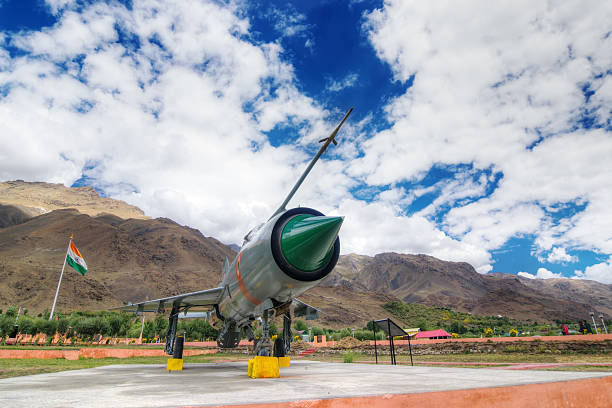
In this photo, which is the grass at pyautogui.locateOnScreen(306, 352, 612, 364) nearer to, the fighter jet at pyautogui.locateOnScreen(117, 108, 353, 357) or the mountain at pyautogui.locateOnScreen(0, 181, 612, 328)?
the fighter jet at pyautogui.locateOnScreen(117, 108, 353, 357)

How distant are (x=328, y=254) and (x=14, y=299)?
122895mm

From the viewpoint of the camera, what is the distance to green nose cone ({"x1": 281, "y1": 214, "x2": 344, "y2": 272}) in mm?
6543

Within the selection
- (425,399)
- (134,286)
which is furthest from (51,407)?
(134,286)

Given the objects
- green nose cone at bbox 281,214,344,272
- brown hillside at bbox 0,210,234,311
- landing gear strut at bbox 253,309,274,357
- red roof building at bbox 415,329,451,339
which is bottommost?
red roof building at bbox 415,329,451,339

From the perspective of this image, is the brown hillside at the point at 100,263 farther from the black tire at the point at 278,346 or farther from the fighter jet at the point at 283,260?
the fighter jet at the point at 283,260

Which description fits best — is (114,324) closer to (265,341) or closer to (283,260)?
(265,341)

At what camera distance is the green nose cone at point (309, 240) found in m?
6.54

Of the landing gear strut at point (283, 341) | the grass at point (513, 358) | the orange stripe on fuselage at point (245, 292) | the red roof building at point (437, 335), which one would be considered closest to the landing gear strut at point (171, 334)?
the landing gear strut at point (283, 341)

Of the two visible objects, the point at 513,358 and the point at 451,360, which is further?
the point at 451,360

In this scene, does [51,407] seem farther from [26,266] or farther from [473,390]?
[26,266]

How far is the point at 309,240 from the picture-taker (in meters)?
6.68

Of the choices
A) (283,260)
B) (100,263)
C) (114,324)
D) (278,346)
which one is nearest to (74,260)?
(114,324)

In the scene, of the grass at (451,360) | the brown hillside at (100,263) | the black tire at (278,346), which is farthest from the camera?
the brown hillside at (100,263)

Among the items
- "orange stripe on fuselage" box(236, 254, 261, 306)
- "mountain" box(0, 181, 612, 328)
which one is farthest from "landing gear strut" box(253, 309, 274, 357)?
"mountain" box(0, 181, 612, 328)
